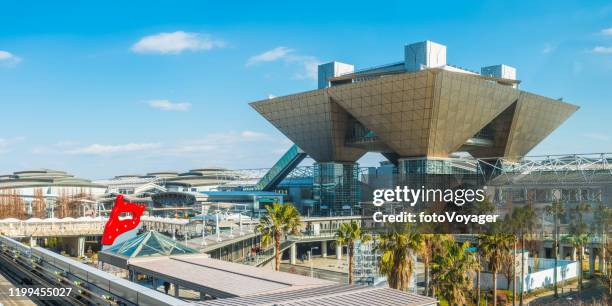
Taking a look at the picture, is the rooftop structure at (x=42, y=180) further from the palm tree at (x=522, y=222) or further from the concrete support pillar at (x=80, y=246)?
the palm tree at (x=522, y=222)

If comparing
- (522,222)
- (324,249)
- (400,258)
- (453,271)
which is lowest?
(324,249)

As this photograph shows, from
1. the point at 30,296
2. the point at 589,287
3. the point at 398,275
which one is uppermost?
the point at 30,296

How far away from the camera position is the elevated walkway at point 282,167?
445 feet

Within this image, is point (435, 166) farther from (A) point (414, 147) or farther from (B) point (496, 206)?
(B) point (496, 206)

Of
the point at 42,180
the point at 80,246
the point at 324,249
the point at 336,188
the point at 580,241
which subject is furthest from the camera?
the point at 42,180

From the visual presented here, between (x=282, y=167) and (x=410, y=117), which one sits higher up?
(x=410, y=117)

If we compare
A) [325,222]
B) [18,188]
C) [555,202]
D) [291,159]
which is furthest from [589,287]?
[18,188]

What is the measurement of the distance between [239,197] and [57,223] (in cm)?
5876

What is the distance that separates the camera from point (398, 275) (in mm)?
38625

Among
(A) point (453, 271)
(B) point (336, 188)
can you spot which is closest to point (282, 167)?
(B) point (336, 188)

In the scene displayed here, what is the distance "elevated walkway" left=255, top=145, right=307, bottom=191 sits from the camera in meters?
136

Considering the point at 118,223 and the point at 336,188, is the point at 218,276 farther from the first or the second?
the point at 336,188

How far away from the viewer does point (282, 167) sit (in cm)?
14200

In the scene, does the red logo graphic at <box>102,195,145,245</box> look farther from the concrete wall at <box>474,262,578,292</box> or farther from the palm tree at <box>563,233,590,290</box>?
the palm tree at <box>563,233,590,290</box>
